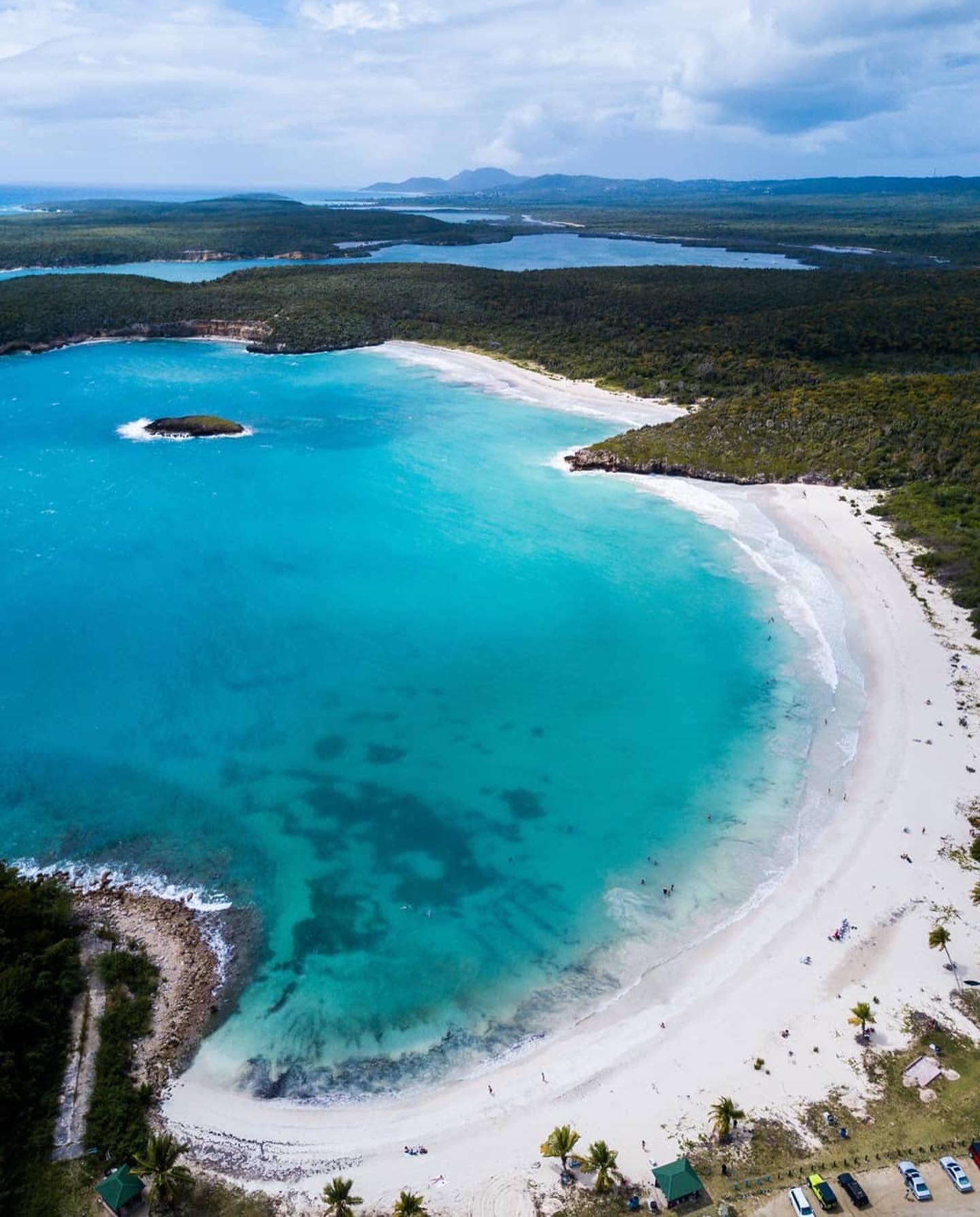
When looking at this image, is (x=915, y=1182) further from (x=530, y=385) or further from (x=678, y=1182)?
(x=530, y=385)

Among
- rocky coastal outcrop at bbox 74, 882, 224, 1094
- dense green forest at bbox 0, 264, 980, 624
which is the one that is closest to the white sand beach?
rocky coastal outcrop at bbox 74, 882, 224, 1094

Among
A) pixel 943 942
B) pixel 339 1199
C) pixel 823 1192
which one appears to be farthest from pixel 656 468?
pixel 339 1199

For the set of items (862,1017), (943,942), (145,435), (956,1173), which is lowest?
(956,1173)

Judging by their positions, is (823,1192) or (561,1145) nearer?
(823,1192)

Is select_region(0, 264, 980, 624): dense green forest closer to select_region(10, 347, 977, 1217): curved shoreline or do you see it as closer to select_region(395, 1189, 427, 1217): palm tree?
select_region(10, 347, 977, 1217): curved shoreline

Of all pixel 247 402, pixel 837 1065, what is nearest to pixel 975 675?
pixel 837 1065

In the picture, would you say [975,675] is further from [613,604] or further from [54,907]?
[54,907]
